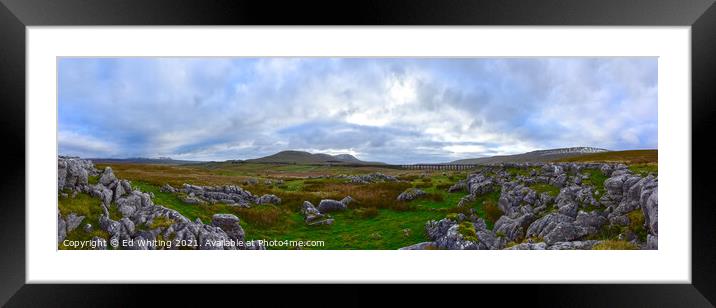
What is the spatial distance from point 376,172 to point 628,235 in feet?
9.51

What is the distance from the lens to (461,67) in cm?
415

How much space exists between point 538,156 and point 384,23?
234cm

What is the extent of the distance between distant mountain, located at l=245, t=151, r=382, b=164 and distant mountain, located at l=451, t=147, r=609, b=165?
1249 mm

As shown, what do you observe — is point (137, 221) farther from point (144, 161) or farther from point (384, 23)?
point (384, 23)

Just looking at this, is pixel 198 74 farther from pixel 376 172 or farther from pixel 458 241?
pixel 458 241

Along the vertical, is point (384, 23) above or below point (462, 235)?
above

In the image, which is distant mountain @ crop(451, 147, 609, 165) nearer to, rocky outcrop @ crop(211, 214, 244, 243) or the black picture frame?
the black picture frame

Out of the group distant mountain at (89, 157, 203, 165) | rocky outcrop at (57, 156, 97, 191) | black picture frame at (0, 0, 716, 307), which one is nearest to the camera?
black picture frame at (0, 0, 716, 307)

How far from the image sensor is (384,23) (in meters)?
3.47

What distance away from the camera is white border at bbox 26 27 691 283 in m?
3.77

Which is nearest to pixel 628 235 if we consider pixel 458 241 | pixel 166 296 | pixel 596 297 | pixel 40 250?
pixel 596 297

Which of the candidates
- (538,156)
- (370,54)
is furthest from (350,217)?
(538,156)

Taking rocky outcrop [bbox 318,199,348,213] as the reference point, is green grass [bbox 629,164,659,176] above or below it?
above

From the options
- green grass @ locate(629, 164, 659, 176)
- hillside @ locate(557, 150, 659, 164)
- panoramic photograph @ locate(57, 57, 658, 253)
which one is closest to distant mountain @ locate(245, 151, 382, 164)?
panoramic photograph @ locate(57, 57, 658, 253)
